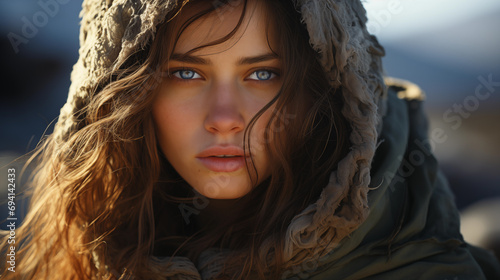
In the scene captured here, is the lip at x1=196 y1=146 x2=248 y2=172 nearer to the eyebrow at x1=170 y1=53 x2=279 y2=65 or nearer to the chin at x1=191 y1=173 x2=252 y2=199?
the chin at x1=191 y1=173 x2=252 y2=199

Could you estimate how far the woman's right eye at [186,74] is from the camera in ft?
4.01

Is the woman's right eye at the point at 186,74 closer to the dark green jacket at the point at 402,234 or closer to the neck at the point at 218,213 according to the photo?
the neck at the point at 218,213

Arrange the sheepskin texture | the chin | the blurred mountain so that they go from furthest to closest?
the blurred mountain < the chin < the sheepskin texture

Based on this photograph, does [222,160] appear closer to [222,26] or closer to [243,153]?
[243,153]

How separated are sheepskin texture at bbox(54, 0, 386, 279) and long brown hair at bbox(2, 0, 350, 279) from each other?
5cm

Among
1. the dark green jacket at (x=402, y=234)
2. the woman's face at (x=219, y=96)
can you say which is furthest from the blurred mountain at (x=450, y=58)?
the woman's face at (x=219, y=96)

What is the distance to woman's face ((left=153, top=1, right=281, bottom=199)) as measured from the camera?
3.80 feet

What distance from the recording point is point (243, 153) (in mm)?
1197

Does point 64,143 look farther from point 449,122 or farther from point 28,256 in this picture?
point 449,122

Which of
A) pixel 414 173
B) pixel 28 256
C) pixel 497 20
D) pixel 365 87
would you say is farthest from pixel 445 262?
pixel 497 20

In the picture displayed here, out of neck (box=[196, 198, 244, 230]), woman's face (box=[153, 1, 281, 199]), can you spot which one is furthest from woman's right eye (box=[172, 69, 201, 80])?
neck (box=[196, 198, 244, 230])

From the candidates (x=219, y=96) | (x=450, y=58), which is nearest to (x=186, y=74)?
(x=219, y=96)

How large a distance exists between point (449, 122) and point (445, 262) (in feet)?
12.3

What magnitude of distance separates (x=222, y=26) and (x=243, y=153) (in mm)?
347
